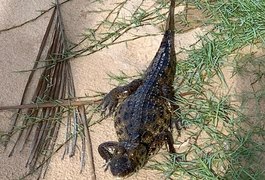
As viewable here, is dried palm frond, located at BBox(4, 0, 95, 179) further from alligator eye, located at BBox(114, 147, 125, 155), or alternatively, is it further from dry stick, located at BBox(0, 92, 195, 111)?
alligator eye, located at BBox(114, 147, 125, 155)

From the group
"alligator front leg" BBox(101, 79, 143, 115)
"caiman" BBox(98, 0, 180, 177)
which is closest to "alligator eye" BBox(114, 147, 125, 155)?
"caiman" BBox(98, 0, 180, 177)

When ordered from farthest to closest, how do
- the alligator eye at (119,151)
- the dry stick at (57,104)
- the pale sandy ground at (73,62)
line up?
the dry stick at (57,104) < the pale sandy ground at (73,62) < the alligator eye at (119,151)

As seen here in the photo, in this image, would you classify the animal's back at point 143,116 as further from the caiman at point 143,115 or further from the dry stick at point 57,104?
the dry stick at point 57,104

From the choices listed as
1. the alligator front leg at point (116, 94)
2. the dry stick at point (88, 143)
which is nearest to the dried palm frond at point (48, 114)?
the dry stick at point (88, 143)

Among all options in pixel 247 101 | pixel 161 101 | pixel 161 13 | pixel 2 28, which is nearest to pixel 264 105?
pixel 247 101

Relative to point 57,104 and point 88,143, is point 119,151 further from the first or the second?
point 57,104

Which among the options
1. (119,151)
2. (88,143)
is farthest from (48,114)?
(119,151)
